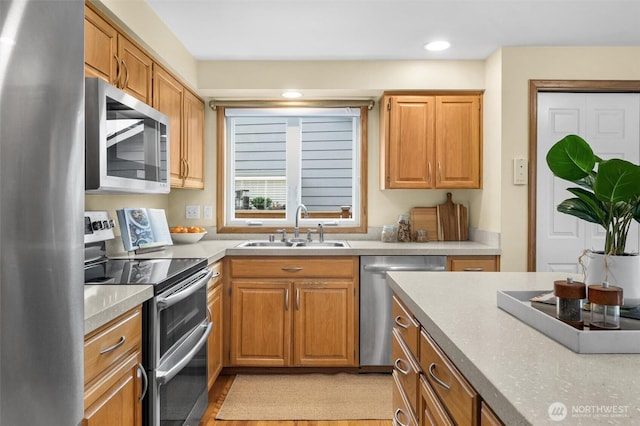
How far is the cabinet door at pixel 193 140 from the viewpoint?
120 inches

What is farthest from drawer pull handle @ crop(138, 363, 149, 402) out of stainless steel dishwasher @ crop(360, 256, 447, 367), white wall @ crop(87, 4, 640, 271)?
stainless steel dishwasher @ crop(360, 256, 447, 367)

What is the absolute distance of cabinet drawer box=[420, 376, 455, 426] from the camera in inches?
40.4

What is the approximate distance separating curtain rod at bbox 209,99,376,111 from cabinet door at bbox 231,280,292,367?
1542 millimetres

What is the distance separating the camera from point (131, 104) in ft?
6.27

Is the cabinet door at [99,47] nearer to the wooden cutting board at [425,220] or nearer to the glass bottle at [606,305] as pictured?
the glass bottle at [606,305]

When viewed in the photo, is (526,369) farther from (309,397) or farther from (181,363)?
(309,397)

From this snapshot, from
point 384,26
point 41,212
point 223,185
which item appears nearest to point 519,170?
point 384,26

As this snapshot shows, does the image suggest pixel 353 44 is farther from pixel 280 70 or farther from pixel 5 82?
pixel 5 82

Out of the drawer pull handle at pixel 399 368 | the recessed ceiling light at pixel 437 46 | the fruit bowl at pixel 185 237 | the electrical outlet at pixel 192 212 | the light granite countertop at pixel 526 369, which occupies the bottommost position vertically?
the drawer pull handle at pixel 399 368

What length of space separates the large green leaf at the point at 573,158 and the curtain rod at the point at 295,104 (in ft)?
8.61

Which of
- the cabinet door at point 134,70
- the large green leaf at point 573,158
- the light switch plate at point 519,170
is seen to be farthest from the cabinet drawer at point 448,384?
the light switch plate at point 519,170

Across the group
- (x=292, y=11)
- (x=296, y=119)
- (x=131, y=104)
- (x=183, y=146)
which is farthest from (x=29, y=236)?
(x=296, y=119)

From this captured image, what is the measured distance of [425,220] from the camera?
3.51 metres

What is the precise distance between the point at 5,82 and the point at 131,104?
1.40m
